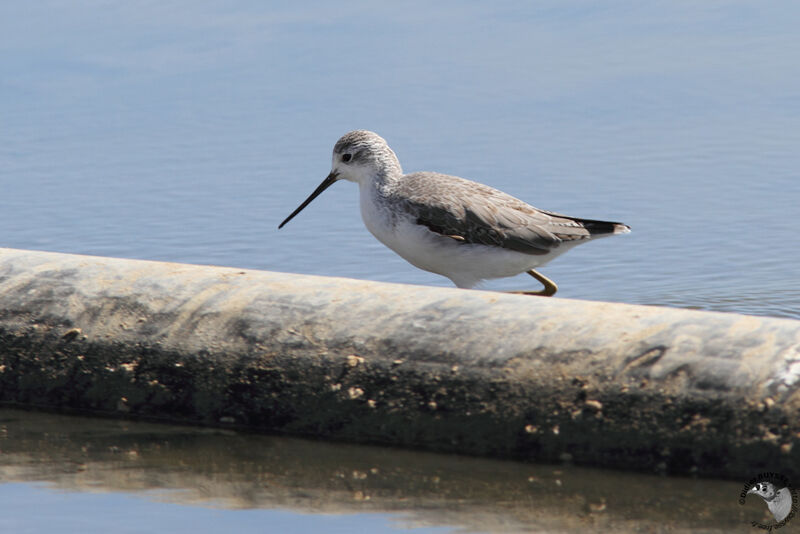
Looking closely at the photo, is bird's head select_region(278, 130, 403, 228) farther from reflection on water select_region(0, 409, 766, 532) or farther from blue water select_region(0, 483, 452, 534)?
blue water select_region(0, 483, 452, 534)

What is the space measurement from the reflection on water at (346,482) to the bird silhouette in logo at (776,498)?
37mm

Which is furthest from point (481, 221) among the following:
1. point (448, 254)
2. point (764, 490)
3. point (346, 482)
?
point (764, 490)

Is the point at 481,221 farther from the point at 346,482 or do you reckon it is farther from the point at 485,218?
the point at 346,482

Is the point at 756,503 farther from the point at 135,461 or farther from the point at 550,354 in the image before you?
the point at 135,461

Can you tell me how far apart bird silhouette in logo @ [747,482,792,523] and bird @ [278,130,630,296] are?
9.12 feet

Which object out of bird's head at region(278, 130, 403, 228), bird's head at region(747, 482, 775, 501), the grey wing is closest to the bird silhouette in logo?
bird's head at region(747, 482, 775, 501)

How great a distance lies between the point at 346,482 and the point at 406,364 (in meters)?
0.42

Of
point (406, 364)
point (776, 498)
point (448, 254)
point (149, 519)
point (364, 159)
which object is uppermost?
point (364, 159)

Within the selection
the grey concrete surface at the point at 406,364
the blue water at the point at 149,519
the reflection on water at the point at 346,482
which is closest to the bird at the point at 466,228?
the grey concrete surface at the point at 406,364

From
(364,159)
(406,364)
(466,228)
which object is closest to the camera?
(406,364)

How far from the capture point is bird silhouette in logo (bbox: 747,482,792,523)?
377 centimetres

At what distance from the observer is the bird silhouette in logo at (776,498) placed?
149 inches

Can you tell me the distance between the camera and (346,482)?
421cm

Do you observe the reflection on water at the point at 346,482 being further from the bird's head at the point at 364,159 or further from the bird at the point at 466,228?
the bird's head at the point at 364,159
